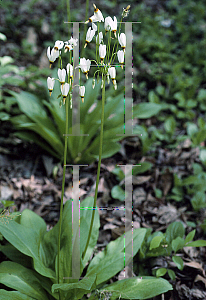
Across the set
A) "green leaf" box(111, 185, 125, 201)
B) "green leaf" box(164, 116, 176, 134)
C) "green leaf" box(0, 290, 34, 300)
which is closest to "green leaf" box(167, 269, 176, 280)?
"green leaf" box(111, 185, 125, 201)

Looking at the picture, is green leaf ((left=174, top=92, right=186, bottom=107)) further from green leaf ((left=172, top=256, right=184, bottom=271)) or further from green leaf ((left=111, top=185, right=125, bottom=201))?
green leaf ((left=172, top=256, right=184, bottom=271))

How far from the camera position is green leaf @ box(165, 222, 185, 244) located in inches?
68.3

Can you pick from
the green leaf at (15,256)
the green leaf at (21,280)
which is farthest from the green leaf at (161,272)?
the green leaf at (15,256)

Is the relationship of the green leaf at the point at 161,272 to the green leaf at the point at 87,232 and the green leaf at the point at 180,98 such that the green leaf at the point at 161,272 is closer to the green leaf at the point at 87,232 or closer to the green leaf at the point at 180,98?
the green leaf at the point at 87,232

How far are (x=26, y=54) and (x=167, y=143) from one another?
7.50ft

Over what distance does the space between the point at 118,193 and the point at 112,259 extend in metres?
0.74

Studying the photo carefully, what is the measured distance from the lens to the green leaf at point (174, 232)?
5.69ft

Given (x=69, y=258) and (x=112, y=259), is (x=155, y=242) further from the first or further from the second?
(x=69, y=258)

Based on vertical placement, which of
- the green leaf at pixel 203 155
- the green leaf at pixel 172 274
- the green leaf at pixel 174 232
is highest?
the green leaf at pixel 203 155

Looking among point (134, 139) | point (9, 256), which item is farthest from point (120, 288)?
point (134, 139)

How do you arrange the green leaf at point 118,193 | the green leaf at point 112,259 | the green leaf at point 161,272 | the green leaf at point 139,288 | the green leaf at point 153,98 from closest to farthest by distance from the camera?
the green leaf at point 139,288, the green leaf at point 112,259, the green leaf at point 161,272, the green leaf at point 118,193, the green leaf at point 153,98

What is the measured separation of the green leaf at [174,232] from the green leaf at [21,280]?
0.86 metres

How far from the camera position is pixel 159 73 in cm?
367

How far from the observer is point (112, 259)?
154 centimetres
